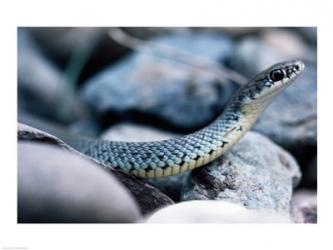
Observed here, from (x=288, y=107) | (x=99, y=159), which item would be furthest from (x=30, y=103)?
(x=288, y=107)

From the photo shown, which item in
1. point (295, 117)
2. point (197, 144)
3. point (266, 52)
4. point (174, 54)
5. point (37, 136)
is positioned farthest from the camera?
point (174, 54)

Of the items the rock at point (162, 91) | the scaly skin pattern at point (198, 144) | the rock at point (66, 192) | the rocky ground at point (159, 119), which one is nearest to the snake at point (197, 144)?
the scaly skin pattern at point (198, 144)

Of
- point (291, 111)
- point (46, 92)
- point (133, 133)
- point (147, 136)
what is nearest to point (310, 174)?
point (291, 111)

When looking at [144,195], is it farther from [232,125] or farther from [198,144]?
[232,125]

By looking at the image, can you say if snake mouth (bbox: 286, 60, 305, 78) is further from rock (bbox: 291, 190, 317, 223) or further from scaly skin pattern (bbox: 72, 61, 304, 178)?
rock (bbox: 291, 190, 317, 223)

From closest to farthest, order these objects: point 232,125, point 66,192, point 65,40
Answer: point 66,192 < point 232,125 < point 65,40

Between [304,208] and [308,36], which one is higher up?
[308,36]
